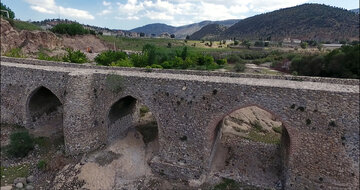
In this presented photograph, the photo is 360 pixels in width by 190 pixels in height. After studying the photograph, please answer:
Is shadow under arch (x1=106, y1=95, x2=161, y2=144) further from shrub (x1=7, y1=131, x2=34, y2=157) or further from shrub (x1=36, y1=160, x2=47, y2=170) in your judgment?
shrub (x1=7, y1=131, x2=34, y2=157)

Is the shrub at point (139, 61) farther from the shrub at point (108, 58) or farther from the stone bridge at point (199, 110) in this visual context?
the stone bridge at point (199, 110)

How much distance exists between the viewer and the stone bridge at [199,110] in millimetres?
10461

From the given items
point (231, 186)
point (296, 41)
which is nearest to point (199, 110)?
point (231, 186)

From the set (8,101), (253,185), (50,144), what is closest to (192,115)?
(253,185)

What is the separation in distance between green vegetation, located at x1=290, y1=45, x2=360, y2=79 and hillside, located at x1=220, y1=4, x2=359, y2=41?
52.5 m

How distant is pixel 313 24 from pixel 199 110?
287ft

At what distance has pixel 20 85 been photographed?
1670cm

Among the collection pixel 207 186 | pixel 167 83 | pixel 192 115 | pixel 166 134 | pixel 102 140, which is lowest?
pixel 207 186

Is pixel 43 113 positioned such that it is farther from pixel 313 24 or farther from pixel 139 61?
pixel 313 24

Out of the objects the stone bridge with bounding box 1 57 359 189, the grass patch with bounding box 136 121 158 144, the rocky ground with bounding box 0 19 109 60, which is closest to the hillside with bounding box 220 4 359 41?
the rocky ground with bounding box 0 19 109 60

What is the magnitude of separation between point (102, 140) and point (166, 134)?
15.7ft

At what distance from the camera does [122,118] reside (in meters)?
16.9

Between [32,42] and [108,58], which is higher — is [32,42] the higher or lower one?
the higher one

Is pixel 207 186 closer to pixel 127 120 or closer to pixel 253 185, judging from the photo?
pixel 253 185
